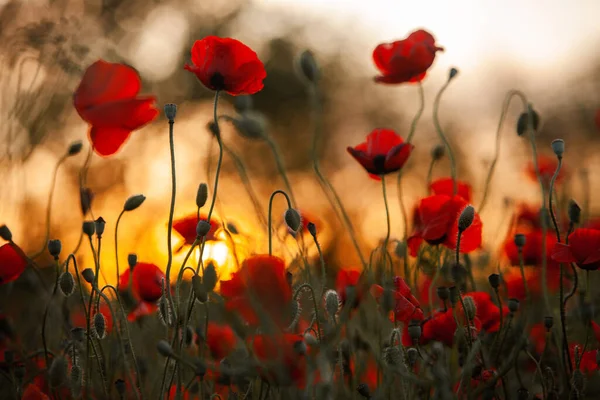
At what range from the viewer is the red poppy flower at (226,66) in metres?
2.10

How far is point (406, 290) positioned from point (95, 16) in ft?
36.4

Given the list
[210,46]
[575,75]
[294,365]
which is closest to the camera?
[294,365]

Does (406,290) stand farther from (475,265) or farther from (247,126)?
(475,265)

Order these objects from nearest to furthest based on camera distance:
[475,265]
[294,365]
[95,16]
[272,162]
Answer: [294,365] < [475,265] < [95,16] < [272,162]

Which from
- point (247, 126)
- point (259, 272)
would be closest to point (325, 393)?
point (259, 272)

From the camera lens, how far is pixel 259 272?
1424mm

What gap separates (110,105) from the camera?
1987 millimetres

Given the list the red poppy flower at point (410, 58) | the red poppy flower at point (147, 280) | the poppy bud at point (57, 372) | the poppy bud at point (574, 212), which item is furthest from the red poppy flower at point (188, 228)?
the poppy bud at point (574, 212)

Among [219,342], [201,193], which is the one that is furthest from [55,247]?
[219,342]

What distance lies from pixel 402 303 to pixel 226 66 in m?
0.82

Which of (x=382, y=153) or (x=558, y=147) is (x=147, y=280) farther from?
(x=558, y=147)

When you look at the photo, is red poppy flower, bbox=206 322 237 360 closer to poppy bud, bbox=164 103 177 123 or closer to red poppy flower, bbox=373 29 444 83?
poppy bud, bbox=164 103 177 123

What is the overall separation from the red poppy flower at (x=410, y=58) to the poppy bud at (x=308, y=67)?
451 millimetres

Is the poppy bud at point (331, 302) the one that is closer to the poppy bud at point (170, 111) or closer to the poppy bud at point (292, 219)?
the poppy bud at point (292, 219)
